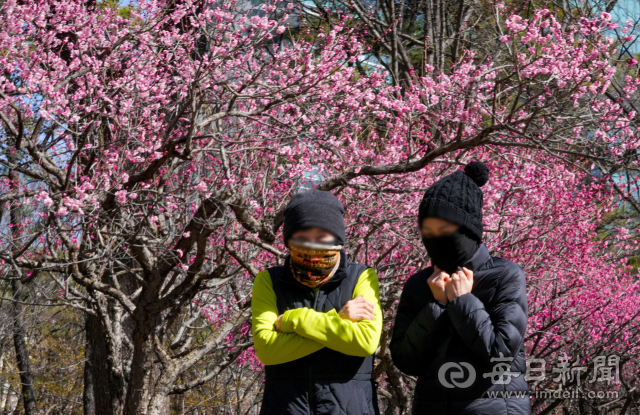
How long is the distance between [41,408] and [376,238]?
470 inches

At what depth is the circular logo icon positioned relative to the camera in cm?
195

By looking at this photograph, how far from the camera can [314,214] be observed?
2.21 metres

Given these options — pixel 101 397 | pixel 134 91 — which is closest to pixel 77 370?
pixel 101 397

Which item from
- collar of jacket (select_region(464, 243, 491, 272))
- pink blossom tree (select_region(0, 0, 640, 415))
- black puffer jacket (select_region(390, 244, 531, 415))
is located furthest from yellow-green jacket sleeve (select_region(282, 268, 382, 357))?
pink blossom tree (select_region(0, 0, 640, 415))

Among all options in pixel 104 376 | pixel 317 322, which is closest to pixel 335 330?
pixel 317 322

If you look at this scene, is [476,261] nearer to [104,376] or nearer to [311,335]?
[311,335]

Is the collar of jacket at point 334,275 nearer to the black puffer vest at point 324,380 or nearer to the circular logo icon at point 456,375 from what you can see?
the black puffer vest at point 324,380

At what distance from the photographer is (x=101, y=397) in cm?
668

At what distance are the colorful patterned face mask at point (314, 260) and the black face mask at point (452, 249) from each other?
0.35 m

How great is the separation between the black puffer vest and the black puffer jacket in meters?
0.16

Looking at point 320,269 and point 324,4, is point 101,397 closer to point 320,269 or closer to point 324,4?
point 320,269

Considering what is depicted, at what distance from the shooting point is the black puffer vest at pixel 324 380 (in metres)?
2.07

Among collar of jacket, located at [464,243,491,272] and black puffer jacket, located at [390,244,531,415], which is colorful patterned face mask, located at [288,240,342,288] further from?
collar of jacket, located at [464,243,491,272]

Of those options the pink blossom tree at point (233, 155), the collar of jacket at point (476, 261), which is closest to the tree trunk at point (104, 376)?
the pink blossom tree at point (233, 155)
